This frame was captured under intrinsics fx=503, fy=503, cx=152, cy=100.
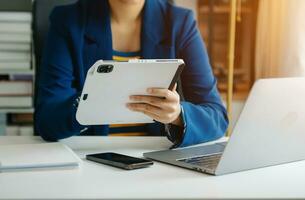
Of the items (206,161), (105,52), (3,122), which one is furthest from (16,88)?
(206,161)

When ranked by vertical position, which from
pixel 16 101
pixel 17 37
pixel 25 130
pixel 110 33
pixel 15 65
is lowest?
pixel 25 130

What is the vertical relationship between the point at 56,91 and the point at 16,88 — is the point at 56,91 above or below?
above

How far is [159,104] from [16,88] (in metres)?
1.06

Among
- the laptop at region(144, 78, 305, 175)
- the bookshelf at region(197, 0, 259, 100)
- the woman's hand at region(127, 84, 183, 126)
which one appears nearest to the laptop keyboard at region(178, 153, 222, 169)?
the laptop at region(144, 78, 305, 175)

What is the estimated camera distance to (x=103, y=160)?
1.05 m

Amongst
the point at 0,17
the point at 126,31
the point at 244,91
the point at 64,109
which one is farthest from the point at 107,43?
the point at 244,91

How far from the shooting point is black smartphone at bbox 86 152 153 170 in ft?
3.30

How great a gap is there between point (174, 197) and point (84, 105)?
1.32 feet

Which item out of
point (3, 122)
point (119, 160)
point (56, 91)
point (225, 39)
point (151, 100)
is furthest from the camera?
point (225, 39)

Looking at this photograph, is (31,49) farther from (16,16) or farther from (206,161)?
(206,161)

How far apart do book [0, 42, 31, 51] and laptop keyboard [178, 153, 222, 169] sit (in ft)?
3.84

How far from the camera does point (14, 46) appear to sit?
204 cm

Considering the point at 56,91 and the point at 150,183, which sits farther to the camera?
the point at 56,91

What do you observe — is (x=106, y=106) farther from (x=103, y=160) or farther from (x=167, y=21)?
(x=167, y=21)
